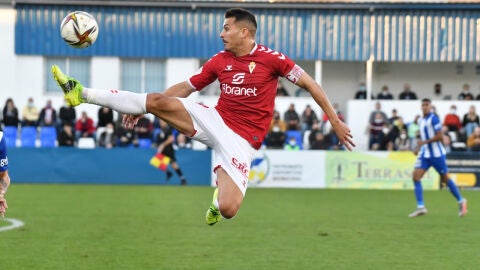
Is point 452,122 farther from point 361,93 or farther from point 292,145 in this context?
point 292,145

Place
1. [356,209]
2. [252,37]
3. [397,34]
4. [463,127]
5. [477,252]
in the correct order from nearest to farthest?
[252,37] → [477,252] → [356,209] → [463,127] → [397,34]

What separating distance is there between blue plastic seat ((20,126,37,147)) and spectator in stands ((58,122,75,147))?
154 cm

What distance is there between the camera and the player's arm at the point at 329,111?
8336 mm

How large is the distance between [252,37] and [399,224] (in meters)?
6.85

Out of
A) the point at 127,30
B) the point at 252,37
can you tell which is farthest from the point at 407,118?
the point at 252,37

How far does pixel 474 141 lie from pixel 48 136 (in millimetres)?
13262

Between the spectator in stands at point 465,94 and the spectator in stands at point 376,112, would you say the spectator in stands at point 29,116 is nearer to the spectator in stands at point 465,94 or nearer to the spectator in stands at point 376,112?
the spectator in stands at point 376,112

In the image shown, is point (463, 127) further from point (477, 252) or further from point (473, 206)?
point (477, 252)

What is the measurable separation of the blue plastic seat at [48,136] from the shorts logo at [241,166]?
750 inches

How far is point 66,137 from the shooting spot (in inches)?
1030

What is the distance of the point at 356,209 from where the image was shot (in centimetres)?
1800

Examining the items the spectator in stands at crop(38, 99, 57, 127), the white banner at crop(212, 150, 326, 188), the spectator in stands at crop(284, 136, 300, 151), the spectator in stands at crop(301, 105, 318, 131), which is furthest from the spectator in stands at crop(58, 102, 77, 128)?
the spectator in stands at crop(301, 105, 318, 131)

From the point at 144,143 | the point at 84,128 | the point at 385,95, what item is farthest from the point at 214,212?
the point at 385,95

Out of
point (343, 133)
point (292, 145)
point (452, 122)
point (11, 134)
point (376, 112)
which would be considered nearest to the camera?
point (343, 133)
